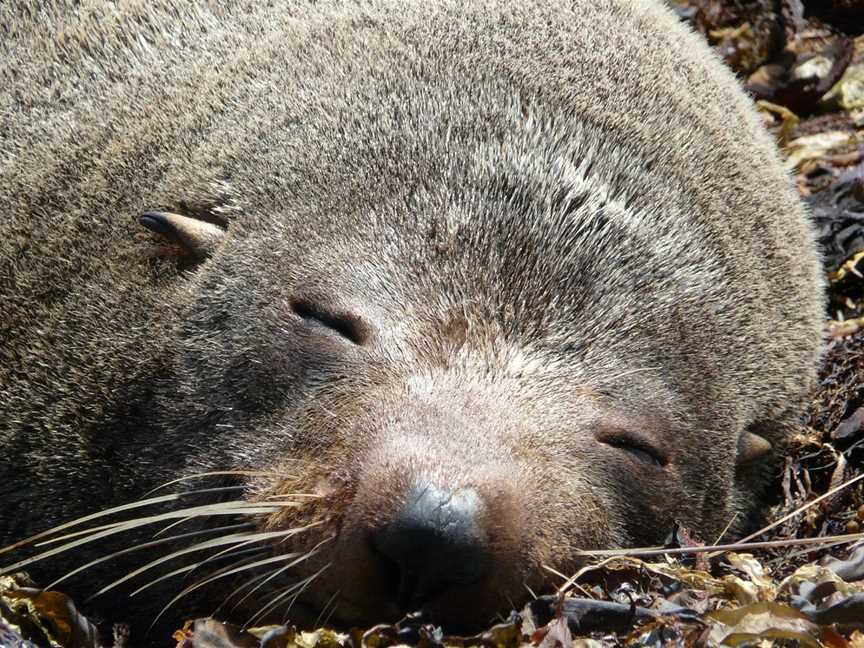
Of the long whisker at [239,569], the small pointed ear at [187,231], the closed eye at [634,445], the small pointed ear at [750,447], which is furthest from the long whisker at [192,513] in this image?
the small pointed ear at [750,447]

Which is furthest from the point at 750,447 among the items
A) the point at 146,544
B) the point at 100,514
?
the point at 100,514

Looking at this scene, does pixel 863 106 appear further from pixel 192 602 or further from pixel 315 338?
pixel 192 602

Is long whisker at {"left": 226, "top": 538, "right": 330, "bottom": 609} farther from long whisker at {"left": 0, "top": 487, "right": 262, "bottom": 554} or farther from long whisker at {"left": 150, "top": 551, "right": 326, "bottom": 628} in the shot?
long whisker at {"left": 0, "top": 487, "right": 262, "bottom": 554}

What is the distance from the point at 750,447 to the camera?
5160 millimetres

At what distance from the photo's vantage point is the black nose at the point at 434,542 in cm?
351

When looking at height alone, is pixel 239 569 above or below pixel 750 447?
below

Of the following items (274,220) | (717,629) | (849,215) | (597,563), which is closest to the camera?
(717,629)

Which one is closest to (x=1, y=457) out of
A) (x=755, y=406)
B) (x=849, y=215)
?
(x=755, y=406)

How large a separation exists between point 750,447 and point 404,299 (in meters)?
1.71

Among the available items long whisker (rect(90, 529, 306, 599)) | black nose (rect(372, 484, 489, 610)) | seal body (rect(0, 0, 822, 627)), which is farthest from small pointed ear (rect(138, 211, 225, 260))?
black nose (rect(372, 484, 489, 610))

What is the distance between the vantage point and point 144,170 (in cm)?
500

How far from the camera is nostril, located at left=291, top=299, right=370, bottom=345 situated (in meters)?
4.24

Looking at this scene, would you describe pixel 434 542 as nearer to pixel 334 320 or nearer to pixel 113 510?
pixel 334 320

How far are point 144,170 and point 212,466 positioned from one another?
1366mm
